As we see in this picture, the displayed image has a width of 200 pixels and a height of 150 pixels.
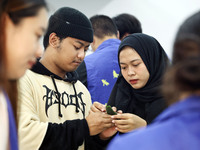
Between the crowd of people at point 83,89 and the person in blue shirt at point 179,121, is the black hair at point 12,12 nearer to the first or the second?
the crowd of people at point 83,89

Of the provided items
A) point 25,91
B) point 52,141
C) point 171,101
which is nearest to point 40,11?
point 171,101

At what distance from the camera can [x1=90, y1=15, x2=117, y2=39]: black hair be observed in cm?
312

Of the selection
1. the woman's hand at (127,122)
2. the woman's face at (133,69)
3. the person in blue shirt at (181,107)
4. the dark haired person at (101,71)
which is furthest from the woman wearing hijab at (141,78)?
the person in blue shirt at (181,107)

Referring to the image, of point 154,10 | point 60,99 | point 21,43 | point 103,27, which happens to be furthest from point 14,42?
point 154,10

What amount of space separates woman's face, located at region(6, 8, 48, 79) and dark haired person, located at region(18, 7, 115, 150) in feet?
1.61

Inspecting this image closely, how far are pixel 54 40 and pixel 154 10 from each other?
2.84m

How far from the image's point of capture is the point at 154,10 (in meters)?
4.55

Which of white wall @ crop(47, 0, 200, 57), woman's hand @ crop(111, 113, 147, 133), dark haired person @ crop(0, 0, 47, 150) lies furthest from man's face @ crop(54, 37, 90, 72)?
white wall @ crop(47, 0, 200, 57)

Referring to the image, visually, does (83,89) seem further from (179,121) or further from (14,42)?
(179,121)

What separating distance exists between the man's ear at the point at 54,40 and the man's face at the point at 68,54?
0.02 meters

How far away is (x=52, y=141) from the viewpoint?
1.70m

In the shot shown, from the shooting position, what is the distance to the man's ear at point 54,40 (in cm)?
199

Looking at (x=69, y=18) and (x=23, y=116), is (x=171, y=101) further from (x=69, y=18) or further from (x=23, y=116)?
(x=69, y=18)

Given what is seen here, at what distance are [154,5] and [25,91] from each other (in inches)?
127
